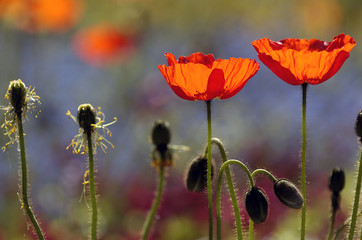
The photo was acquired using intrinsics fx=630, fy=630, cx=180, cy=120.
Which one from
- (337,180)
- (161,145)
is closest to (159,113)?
(161,145)

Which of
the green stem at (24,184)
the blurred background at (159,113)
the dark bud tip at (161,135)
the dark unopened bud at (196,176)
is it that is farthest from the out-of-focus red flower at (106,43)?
the green stem at (24,184)

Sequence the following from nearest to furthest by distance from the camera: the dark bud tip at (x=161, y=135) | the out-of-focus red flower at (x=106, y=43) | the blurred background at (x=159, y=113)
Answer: the dark bud tip at (x=161, y=135)
the blurred background at (x=159, y=113)
the out-of-focus red flower at (x=106, y=43)

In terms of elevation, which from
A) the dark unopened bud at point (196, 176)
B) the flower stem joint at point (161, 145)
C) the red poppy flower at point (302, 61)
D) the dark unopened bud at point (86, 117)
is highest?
the red poppy flower at point (302, 61)

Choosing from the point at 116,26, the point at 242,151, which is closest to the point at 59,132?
the point at 116,26

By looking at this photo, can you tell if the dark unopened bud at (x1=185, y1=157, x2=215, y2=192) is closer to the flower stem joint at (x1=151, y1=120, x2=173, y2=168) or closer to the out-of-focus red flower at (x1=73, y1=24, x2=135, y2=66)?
the flower stem joint at (x1=151, y1=120, x2=173, y2=168)

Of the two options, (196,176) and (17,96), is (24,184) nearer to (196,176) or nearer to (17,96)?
(17,96)

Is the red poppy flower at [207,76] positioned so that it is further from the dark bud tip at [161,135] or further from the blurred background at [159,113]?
the blurred background at [159,113]

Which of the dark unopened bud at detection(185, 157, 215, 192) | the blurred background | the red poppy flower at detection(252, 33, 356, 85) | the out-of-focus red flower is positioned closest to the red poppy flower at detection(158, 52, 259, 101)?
the red poppy flower at detection(252, 33, 356, 85)
